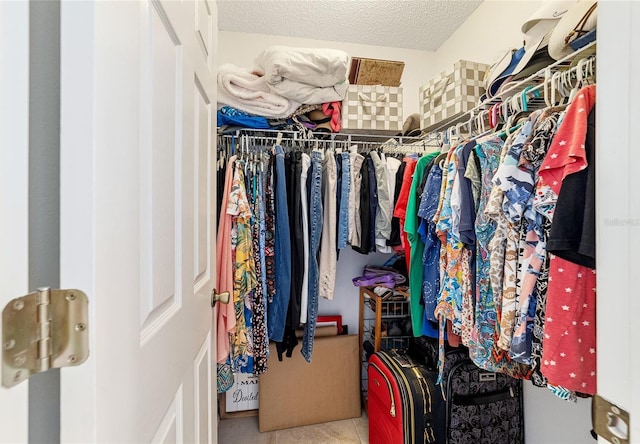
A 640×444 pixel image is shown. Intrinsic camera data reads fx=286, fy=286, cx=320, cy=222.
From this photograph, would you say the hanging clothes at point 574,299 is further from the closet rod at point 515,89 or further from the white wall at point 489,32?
the white wall at point 489,32

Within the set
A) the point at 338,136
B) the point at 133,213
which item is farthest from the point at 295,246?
the point at 133,213

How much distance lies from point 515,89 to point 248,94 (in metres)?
1.23

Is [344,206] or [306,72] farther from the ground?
[306,72]

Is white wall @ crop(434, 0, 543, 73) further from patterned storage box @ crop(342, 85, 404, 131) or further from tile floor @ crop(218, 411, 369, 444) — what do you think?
tile floor @ crop(218, 411, 369, 444)

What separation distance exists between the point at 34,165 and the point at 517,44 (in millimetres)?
1970

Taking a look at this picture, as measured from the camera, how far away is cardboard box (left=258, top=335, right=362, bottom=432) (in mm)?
1706

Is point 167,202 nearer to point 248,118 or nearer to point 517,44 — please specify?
point 248,118

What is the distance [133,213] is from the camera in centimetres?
41

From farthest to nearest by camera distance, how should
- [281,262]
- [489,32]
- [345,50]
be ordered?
[345,50], [489,32], [281,262]

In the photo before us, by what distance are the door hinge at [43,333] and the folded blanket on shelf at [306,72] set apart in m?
1.44

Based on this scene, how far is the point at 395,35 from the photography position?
200 cm

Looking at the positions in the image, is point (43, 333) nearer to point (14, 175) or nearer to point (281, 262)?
point (14, 175)

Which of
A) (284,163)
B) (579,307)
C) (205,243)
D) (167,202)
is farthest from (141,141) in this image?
(284,163)

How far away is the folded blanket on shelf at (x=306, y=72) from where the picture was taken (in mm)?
1452
